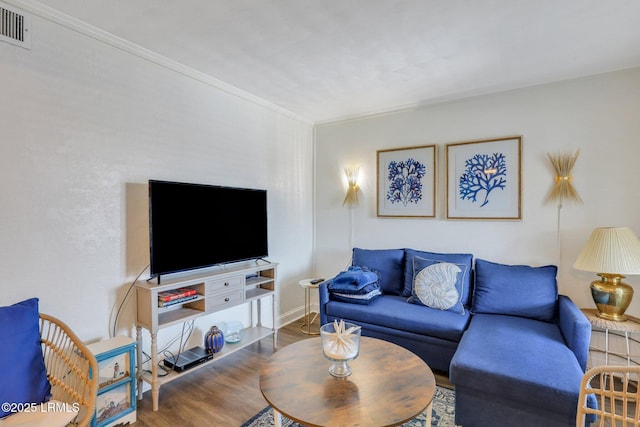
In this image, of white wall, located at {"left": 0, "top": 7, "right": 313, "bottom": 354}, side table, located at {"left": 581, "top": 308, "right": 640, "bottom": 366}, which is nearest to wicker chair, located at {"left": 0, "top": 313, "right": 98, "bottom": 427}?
white wall, located at {"left": 0, "top": 7, "right": 313, "bottom": 354}

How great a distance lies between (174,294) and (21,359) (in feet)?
2.93

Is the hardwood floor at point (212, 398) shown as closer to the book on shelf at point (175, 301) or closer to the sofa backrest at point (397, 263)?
the book on shelf at point (175, 301)

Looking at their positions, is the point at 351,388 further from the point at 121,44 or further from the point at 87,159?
the point at 121,44

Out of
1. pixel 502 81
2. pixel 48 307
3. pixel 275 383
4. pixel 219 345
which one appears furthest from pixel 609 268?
pixel 48 307

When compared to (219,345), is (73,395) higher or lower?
higher

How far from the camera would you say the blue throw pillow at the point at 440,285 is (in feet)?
8.91

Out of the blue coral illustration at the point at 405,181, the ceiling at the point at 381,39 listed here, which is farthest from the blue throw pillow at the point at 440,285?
the ceiling at the point at 381,39

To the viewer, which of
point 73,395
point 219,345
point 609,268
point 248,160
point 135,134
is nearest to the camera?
point 73,395

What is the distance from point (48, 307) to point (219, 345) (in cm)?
118

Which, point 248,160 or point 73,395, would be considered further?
point 248,160

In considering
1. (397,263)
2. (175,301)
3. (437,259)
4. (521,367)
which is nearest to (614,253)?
(521,367)

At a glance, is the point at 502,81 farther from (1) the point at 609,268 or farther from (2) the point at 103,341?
(2) the point at 103,341

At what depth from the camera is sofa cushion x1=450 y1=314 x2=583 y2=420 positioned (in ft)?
5.36

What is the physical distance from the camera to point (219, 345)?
255cm
